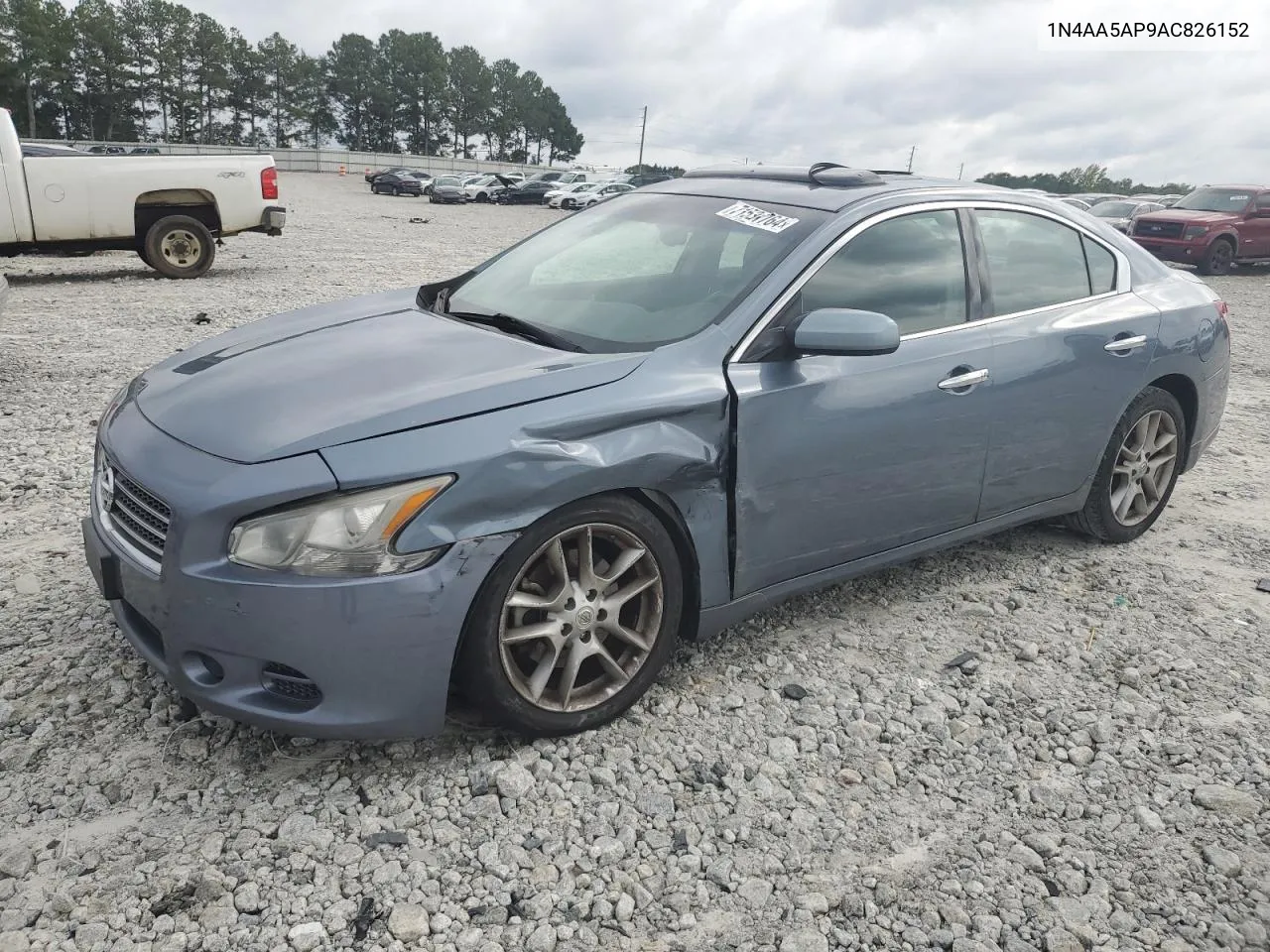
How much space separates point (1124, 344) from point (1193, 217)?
18.2 meters

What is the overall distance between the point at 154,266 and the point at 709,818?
37.1 feet

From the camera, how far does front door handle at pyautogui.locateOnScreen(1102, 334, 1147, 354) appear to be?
4.16 m

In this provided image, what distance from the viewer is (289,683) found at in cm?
252

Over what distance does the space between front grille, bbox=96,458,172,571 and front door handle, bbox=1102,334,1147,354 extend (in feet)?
11.7

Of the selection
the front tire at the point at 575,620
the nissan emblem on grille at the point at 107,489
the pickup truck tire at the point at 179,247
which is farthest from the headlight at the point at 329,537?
the pickup truck tire at the point at 179,247

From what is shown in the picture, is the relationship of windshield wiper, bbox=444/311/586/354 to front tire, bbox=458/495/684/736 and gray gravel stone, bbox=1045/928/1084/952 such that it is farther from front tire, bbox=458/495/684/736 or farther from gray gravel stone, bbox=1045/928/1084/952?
gray gravel stone, bbox=1045/928/1084/952

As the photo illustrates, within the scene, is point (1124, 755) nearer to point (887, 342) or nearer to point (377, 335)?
point (887, 342)

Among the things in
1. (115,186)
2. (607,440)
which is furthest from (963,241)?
(115,186)

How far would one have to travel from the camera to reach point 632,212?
4.04 metres

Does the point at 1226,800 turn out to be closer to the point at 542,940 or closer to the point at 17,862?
the point at 542,940

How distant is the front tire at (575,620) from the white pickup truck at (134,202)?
10401 mm

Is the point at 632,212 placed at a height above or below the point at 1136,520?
above

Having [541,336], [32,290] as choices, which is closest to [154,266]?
[32,290]

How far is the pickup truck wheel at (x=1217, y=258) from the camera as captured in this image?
64.5 feet
